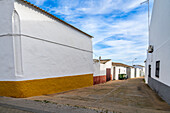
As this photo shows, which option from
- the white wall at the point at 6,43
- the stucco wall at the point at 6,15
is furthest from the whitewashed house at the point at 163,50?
the stucco wall at the point at 6,15

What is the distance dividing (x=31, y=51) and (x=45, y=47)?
3.42 feet

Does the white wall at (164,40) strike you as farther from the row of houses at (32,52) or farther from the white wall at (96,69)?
the white wall at (96,69)

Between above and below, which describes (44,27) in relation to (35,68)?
above

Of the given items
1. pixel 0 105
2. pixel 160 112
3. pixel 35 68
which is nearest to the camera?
pixel 160 112

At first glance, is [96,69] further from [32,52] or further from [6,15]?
[6,15]

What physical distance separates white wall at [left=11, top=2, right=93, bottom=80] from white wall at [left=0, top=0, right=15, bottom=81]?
1.86 ft

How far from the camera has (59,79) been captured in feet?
25.7

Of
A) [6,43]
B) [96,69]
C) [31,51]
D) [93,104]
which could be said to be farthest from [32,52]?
[96,69]

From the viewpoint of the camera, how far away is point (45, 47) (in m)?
6.99

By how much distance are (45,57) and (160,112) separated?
661cm

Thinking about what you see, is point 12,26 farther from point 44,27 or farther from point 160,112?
point 160,112

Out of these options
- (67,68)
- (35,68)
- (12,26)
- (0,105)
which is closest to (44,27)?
(12,26)

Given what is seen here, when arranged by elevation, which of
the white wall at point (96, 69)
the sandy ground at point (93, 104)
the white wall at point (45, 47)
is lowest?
the sandy ground at point (93, 104)

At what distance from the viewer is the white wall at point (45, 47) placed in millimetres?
5906
